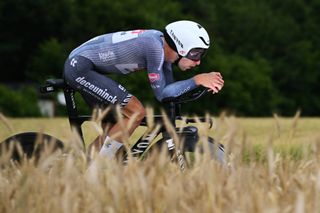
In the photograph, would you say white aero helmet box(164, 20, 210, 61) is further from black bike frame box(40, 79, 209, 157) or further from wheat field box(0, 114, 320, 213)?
wheat field box(0, 114, 320, 213)

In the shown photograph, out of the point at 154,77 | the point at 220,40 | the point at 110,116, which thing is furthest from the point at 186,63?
the point at 220,40

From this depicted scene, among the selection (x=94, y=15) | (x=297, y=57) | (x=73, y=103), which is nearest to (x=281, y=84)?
(x=297, y=57)

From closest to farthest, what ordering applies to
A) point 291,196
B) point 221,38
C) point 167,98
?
point 291,196, point 167,98, point 221,38

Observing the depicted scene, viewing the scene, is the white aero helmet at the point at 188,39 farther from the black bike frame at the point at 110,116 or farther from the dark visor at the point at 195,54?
the black bike frame at the point at 110,116

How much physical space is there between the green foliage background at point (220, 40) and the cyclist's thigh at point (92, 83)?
4840 centimetres

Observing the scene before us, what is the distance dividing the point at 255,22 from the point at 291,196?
Answer: 78.8 meters

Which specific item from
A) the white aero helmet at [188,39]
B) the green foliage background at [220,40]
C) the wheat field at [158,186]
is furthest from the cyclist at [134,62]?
the green foliage background at [220,40]

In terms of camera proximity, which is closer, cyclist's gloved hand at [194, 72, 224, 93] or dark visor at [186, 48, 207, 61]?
cyclist's gloved hand at [194, 72, 224, 93]

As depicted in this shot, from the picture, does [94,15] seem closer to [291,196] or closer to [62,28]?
[62,28]

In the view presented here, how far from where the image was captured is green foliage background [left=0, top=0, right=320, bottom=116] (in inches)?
2699

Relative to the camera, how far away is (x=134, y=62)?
763 centimetres

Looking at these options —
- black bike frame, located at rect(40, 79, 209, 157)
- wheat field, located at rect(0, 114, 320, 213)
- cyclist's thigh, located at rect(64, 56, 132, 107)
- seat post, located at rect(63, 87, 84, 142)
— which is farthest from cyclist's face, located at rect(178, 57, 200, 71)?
wheat field, located at rect(0, 114, 320, 213)

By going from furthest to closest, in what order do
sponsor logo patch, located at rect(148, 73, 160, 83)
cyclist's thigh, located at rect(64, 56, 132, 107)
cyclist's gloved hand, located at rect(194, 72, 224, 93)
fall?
cyclist's thigh, located at rect(64, 56, 132, 107)
sponsor logo patch, located at rect(148, 73, 160, 83)
cyclist's gloved hand, located at rect(194, 72, 224, 93)

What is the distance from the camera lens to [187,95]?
7.45 metres
